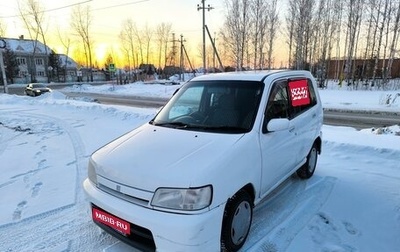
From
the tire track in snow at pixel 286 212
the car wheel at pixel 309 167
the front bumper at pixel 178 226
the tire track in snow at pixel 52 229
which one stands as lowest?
the tire track in snow at pixel 52 229

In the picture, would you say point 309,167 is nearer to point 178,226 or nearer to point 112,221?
point 178,226

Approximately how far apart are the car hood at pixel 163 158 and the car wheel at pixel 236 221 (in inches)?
18.9

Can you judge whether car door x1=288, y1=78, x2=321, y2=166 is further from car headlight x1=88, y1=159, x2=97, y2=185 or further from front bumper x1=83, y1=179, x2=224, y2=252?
car headlight x1=88, y1=159, x2=97, y2=185

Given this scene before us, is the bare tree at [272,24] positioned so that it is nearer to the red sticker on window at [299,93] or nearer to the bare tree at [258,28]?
the bare tree at [258,28]

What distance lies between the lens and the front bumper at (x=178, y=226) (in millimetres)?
2328

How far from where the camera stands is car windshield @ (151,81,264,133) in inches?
130

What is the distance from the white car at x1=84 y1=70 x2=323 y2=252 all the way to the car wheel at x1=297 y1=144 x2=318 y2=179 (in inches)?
27.1

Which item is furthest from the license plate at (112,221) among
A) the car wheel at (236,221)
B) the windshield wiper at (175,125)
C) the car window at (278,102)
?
the car window at (278,102)

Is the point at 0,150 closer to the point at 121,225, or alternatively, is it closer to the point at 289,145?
the point at 121,225

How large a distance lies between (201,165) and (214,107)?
4.03 ft

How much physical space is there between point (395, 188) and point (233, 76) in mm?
3125

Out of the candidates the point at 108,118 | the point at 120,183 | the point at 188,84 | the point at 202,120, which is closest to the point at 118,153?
the point at 120,183

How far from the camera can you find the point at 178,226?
2.32 meters

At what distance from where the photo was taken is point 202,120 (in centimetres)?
350
